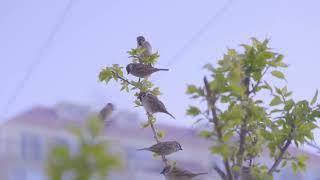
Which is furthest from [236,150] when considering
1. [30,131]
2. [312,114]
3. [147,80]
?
[30,131]

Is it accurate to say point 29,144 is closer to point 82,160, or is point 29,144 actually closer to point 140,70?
point 140,70

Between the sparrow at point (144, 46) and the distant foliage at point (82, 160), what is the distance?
708 mm

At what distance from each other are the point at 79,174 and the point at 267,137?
52 cm

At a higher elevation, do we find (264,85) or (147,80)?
(147,80)

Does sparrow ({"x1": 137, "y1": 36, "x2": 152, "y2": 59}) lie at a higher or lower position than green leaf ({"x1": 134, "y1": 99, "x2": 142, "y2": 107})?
higher

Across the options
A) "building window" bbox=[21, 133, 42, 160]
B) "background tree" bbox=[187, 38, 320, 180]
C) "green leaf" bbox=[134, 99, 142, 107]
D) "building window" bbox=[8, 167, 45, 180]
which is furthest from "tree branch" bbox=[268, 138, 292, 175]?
"building window" bbox=[21, 133, 42, 160]

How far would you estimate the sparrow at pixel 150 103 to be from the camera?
1.16 m

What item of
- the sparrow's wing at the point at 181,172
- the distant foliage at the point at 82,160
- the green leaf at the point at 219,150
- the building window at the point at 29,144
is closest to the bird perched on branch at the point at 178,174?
the sparrow's wing at the point at 181,172

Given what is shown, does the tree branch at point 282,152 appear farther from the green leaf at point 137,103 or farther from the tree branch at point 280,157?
the green leaf at point 137,103

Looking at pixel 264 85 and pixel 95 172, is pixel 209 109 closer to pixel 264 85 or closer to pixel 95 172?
pixel 264 85

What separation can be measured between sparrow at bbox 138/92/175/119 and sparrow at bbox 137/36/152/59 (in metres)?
0.09

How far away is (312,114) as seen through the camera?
1.04 m

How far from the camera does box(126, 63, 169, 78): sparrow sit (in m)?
1.19

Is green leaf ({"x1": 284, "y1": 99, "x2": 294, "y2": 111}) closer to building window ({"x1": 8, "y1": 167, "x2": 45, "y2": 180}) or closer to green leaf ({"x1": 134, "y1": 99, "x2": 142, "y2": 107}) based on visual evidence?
green leaf ({"x1": 134, "y1": 99, "x2": 142, "y2": 107})
